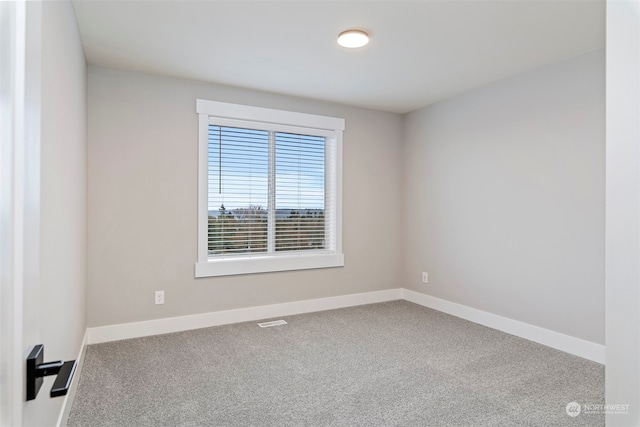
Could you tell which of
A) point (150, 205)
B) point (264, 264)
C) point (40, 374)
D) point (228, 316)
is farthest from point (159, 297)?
point (40, 374)

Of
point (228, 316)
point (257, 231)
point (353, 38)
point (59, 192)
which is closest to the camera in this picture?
point (59, 192)

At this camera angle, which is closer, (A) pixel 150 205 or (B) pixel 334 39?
(B) pixel 334 39

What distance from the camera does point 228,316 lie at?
3895 mm

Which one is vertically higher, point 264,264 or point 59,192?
point 59,192

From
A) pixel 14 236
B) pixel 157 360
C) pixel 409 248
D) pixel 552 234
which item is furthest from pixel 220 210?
pixel 14 236

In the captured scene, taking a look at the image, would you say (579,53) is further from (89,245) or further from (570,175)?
(89,245)

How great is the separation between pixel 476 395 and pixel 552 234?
166 cm

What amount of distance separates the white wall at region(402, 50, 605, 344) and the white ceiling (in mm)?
334

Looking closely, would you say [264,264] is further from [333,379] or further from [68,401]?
[68,401]

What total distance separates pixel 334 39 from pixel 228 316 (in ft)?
9.10

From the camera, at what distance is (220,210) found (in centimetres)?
395

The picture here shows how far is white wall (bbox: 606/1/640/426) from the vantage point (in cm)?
75

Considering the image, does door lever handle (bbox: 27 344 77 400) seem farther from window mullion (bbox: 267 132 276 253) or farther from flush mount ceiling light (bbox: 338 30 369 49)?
window mullion (bbox: 267 132 276 253)

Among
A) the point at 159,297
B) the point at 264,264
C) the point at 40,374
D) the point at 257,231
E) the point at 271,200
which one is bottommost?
the point at 159,297
